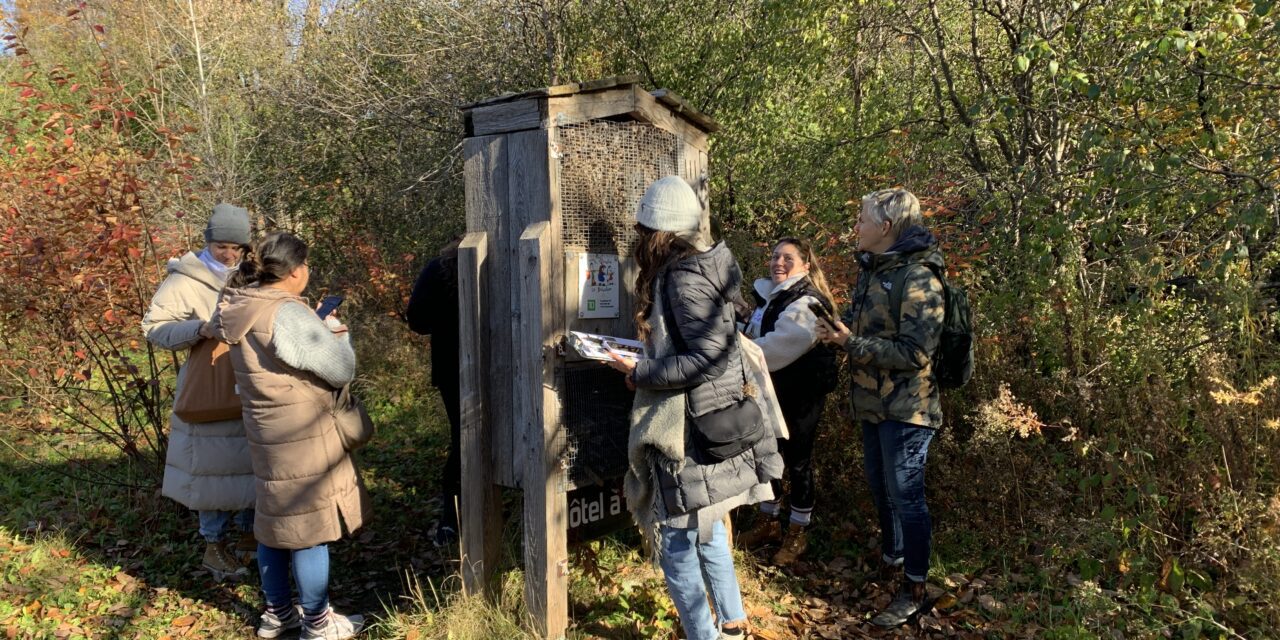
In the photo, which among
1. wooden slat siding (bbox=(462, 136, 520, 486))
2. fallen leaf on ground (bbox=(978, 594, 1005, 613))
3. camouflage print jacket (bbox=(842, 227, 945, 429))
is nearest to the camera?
camouflage print jacket (bbox=(842, 227, 945, 429))

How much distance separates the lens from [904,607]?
12.3ft

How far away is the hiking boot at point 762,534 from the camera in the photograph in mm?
4711

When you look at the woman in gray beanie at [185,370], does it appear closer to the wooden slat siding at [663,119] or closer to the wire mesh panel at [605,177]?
the wire mesh panel at [605,177]

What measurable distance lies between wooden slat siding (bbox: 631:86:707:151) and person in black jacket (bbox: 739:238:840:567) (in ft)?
2.37

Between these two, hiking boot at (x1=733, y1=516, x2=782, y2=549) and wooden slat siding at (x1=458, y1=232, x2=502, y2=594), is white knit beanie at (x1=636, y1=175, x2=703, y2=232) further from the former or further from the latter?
hiking boot at (x1=733, y1=516, x2=782, y2=549)

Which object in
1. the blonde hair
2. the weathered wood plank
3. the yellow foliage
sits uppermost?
the weathered wood plank

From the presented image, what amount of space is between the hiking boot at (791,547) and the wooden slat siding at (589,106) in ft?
8.22

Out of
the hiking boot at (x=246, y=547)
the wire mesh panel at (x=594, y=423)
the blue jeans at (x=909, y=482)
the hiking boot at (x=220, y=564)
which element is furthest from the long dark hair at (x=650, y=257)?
the hiking boot at (x=220, y=564)

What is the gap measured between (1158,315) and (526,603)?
3.61 m

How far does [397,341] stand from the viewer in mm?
9461

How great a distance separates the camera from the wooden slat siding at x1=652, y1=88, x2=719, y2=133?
390 centimetres

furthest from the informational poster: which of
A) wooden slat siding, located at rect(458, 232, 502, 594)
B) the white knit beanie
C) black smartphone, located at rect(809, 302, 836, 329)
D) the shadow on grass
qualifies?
the shadow on grass

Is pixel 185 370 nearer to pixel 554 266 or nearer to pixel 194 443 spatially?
pixel 194 443

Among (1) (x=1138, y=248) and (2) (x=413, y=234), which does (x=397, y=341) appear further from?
(1) (x=1138, y=248)
